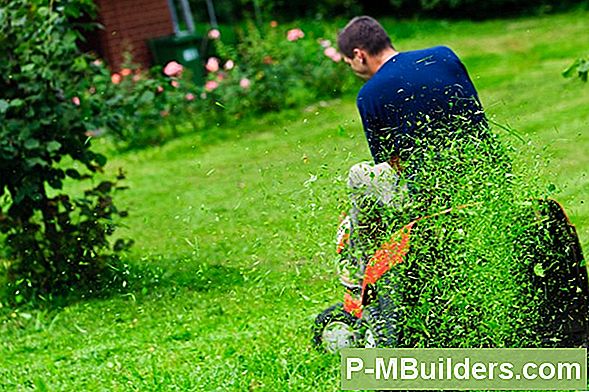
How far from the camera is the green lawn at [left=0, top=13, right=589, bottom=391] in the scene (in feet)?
14.1

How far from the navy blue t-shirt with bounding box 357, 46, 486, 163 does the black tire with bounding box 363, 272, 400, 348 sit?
56 cm

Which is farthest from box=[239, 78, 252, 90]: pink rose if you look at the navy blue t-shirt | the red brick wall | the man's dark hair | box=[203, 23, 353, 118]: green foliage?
the navy blue t-shirt

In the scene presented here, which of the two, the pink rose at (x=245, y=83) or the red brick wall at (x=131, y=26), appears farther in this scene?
the red brick wall at (x=131, y=26)

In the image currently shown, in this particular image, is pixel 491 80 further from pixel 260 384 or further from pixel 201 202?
pixel 260 384

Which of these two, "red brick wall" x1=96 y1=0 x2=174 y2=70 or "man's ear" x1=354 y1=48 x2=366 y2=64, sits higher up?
"man's ear" x1=354 y1=48 x2=366 y2=64

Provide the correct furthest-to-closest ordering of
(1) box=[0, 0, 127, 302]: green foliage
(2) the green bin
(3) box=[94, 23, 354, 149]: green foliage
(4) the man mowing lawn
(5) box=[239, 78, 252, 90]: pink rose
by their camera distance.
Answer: (2) the green bin → (5) box=[239, 78, 252, 90]: pink rose → (3) box=[94, 23, 354, 149]: green foliage → (1) box=[0, 0, 127, 302]: green foliage → (4) the man mowing lawn

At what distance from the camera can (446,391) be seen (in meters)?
3.86

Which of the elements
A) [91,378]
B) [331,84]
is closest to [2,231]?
[91,378]

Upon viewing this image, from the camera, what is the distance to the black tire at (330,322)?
13.9 ft

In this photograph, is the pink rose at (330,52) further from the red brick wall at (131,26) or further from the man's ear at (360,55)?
the man's ear at (360,55)

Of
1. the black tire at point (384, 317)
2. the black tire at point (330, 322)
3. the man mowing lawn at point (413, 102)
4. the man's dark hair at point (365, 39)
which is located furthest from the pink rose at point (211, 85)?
the black tire at point (384, 317)

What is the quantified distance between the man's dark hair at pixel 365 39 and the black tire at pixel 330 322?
1355 millimetres

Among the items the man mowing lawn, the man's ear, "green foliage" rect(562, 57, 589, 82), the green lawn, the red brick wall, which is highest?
the man's ear

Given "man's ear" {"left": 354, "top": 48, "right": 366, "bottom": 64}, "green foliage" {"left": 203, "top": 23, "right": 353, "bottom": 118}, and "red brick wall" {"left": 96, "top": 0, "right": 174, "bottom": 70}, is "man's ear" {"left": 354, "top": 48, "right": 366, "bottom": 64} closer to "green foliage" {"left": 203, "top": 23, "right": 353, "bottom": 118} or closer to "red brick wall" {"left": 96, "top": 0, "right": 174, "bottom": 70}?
"green foliage" {"left": 203, "top": 23, "right": 353, "bottom": 118}
